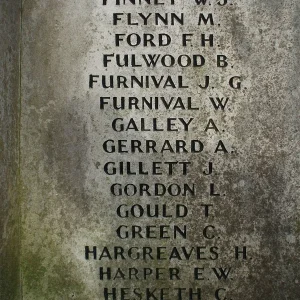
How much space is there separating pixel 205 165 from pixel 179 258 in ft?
2.16

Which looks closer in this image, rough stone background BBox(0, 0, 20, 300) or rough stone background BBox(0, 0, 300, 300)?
rough stone background BBox(0, 0, 20, 300)

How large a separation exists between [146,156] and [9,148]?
0.90 metres

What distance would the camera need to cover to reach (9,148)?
3463mm

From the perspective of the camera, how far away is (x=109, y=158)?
3596mm

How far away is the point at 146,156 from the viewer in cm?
358

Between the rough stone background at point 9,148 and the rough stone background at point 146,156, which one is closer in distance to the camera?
the rough stone background at point 9,148

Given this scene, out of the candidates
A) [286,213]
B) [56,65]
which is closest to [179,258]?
[286,213]

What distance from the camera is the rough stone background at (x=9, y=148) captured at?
132 inches

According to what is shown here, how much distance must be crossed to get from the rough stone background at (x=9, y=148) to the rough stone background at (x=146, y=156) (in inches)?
1.6

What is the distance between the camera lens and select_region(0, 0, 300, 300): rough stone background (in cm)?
354

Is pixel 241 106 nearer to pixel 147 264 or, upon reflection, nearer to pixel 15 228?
pixel 147 264

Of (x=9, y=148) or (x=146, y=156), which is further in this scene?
(x=146, y=156)

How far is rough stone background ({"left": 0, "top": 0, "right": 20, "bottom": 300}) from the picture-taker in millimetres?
3348

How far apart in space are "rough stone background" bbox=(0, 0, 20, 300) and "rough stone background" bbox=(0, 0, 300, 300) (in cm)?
4
